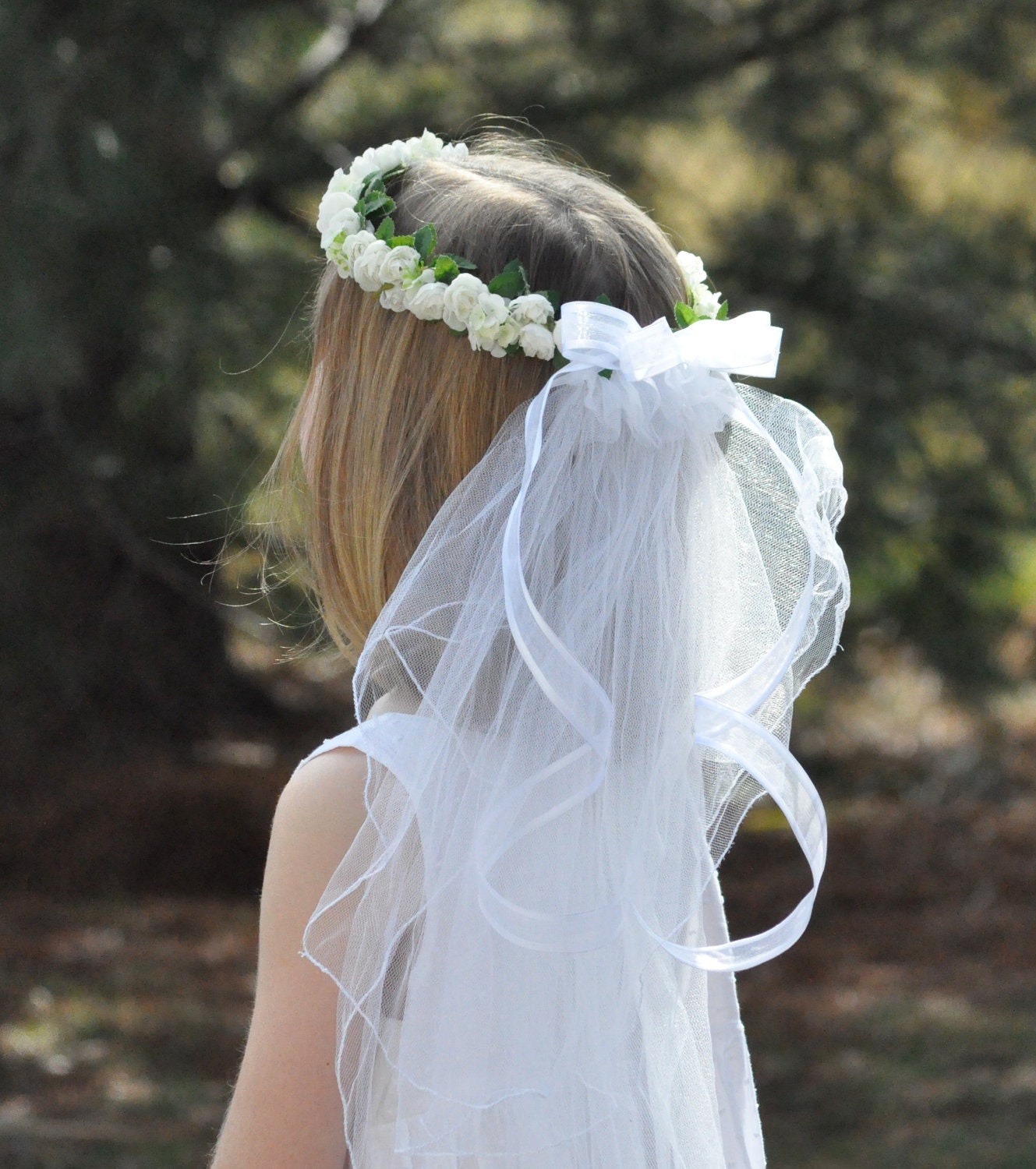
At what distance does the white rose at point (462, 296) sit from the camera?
117cm

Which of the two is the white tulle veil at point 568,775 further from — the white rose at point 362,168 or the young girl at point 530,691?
the white rose at point 362,168

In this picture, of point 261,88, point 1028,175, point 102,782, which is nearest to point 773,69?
point 1028,175

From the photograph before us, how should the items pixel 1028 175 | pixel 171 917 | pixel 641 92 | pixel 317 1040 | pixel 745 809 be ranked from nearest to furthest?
pixel 317 1040, pixel 745 809, pixel 641 92, pixel 1028 175, pixel 171 917

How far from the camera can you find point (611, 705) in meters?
1.13

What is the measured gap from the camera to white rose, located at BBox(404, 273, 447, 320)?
3.90 ft

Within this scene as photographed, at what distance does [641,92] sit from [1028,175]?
1.10 m

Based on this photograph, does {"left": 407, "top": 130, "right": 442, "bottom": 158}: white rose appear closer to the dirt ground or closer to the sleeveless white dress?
the sleeveless white dress

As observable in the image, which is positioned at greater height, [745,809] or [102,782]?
[102,782]

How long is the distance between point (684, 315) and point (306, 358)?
1778mm

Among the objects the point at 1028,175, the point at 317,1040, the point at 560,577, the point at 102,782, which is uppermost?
the point at 1028,175

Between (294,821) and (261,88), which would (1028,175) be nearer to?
(261,88)

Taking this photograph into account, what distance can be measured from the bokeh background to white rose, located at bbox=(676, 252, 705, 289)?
1.62 metres

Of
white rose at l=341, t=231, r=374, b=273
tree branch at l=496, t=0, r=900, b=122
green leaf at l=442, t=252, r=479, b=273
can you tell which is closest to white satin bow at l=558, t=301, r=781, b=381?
green leaf at l=442, t=252, r=479, b=273

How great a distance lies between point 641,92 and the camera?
139 inches
